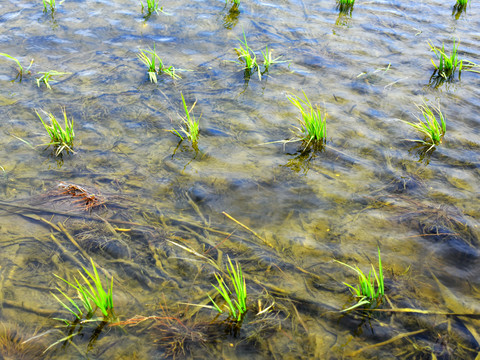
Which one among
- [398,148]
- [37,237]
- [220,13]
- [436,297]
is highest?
[220,13]

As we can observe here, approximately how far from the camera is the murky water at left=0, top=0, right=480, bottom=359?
2576 mm

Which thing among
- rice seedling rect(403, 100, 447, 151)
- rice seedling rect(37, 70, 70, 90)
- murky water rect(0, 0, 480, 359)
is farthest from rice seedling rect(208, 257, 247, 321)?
rice seedling rect(37, 70, 70, 90)

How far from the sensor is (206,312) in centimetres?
268

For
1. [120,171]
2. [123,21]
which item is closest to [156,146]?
[120,171]

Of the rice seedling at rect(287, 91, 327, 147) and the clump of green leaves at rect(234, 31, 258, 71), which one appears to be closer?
the rice seedling at rect(287, 91, 327, 147)

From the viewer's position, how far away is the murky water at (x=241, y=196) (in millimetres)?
2576

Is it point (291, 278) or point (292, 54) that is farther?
point (292, 54)

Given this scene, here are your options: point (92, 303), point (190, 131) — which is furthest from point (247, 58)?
point (92, 303)

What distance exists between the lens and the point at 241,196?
3623mm

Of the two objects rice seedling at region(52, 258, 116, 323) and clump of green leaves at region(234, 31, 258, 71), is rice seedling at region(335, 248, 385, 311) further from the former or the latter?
clump of green leaves at region(234, 31, 258, 71)

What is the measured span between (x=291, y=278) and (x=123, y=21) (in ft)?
18.1

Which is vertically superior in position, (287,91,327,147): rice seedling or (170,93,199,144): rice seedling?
Answer: (287,91,327,147): rice seedling

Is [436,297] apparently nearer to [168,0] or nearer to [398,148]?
[398,148]

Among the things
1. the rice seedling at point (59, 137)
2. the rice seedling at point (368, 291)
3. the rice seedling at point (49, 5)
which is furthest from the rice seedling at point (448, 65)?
the rice seedling at point (49, 5)
